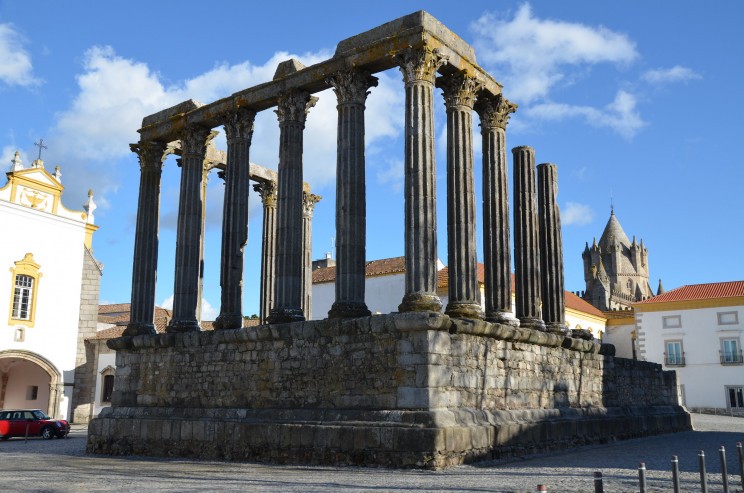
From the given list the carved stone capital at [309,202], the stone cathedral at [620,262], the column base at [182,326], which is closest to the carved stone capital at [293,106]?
the column base at [182,326]

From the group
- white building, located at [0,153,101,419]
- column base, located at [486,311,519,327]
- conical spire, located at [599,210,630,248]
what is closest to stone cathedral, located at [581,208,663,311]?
conical spire, located at [599,210,630,248]

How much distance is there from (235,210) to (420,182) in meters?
5.91

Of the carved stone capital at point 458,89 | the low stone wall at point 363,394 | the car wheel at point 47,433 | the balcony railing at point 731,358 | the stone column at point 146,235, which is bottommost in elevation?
the car wheel at point 47,433

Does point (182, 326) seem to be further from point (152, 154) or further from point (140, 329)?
point (152, 154)

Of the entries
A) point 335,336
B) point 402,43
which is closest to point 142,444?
point 335,336

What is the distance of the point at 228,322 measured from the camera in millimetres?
17656

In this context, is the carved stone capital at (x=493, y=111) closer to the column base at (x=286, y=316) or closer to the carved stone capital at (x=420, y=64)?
the carved stone capital at (x=420, y=64)

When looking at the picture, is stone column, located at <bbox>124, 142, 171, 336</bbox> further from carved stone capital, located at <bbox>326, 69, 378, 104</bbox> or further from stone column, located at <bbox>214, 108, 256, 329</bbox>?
carved stone capital, located at <bbox>326, 69, 378, 104</bbox>

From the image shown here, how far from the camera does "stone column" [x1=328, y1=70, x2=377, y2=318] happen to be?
1507cm

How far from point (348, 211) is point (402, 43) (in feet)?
11.8

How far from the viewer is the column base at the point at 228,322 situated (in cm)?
1764

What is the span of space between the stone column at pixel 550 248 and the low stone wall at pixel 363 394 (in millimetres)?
1316

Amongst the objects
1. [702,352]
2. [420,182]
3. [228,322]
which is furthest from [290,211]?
[702,352]

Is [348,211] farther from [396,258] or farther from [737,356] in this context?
[737,356]
